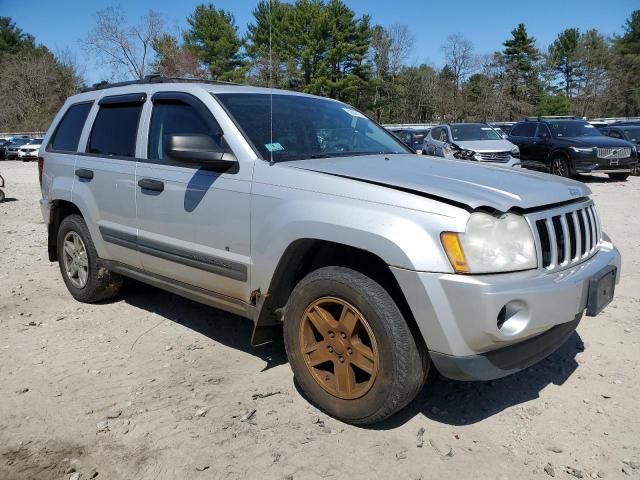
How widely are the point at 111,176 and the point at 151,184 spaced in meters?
0.62

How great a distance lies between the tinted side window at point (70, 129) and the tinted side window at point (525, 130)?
46.7 feet

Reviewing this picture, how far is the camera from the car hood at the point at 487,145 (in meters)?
14.2

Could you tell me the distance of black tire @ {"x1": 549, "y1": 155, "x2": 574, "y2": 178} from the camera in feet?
48.6

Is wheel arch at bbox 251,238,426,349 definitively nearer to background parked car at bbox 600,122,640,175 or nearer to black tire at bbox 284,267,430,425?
black tire at bbox 284,267,430,425

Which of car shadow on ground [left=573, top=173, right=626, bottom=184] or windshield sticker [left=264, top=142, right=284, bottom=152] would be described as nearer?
windshield sticker [left=264, top=142, right=284, bottom=152]

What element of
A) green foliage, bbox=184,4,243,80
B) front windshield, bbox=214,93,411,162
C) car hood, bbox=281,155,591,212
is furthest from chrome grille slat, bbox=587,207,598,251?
green foliage, bbox=184,4,243,80

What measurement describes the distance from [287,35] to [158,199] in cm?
4899

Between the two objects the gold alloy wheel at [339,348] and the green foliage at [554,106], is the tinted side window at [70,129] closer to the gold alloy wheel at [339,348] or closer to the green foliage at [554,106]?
the gold alloy wheel at [339,348]

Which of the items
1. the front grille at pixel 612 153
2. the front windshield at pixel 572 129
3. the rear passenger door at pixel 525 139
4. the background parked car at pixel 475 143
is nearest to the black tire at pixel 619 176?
the front grille at pixel 612 153

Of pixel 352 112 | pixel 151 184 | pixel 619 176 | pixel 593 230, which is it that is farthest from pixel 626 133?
pixel 151 184

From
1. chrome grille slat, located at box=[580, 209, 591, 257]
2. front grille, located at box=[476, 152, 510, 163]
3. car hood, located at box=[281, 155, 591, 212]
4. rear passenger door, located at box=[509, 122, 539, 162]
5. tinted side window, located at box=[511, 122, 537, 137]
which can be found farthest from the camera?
tinted side window, located at box=[511, 122, 537, 137]

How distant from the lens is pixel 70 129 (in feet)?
16.5

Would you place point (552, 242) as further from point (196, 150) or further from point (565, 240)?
point (196, 150)

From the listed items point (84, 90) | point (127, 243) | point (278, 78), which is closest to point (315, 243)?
point (127, 243)
